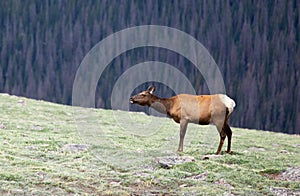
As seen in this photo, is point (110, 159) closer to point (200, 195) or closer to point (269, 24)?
point (200, 195)

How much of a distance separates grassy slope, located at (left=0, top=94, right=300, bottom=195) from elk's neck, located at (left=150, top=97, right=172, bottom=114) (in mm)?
1321

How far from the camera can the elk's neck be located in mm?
16328

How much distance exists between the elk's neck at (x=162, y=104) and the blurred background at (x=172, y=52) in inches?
1218

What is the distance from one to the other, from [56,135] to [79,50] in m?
39.6

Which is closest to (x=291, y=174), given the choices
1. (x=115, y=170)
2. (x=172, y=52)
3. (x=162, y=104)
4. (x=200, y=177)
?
(x=200, y=177)

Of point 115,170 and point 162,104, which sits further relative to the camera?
point 162,104

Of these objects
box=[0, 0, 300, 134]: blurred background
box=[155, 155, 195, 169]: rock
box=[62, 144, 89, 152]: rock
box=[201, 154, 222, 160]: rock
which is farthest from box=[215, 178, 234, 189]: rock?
box=[0, 0, 300, 134]: blurred background

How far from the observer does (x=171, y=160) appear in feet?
46.4

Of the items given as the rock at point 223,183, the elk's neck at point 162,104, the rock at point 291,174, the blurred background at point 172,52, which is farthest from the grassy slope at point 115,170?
the blurred background at point 172,52

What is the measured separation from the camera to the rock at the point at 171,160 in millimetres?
13883

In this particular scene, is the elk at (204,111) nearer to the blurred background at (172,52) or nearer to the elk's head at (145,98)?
the elk's head at (145,98)

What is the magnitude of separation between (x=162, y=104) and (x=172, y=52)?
39.2m

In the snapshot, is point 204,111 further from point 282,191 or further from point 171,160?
point 282,191

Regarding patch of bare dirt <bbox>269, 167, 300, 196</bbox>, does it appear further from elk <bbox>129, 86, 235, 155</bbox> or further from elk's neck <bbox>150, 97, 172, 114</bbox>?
elk's neck <bbox>150, 97, 172, 114</bbox>
